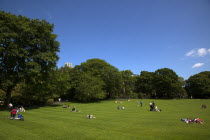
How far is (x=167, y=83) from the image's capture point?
78750 millimetres

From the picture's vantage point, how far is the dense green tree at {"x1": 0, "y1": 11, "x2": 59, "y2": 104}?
29547mm

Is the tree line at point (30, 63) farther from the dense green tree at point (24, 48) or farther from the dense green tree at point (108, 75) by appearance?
the dense green tree at point (108, 75)

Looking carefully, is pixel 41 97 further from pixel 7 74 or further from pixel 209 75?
pixel 209 75

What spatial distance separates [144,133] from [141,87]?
79274 millimetres

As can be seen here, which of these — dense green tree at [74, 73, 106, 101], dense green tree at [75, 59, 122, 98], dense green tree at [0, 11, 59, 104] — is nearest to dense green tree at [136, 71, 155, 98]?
dense green tree at [75, 59, 122, 98]

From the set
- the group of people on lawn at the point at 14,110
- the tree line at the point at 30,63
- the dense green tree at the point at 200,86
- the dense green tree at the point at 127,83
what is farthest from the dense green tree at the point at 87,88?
the dense green tree at the point at 200,86

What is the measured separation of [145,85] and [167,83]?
11542 mm

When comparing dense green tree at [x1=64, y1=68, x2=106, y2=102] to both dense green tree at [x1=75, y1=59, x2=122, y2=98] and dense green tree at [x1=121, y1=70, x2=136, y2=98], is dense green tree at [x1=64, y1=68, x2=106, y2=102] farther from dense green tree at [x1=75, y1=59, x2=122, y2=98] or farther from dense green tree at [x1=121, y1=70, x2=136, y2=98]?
dense green tree at [x1=121, y1=70, x2=136, y2=98]

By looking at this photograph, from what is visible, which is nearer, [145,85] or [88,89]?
[88,89]

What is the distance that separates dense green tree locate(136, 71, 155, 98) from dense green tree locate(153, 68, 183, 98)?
8.82 feet

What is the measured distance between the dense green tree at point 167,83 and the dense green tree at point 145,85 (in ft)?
8.82

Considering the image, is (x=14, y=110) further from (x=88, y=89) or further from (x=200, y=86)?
(x=200, y=86)

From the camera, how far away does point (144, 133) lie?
12.3 m

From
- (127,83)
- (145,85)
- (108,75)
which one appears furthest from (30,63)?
(145,85)
